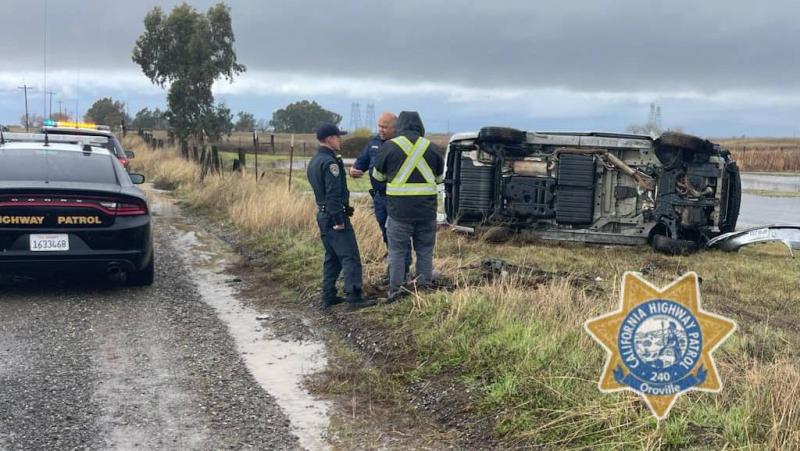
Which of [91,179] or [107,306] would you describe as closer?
[107,306]

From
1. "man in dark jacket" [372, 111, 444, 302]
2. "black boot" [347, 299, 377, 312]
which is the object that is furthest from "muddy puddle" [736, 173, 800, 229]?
"black boot" [347, 299, 377, 312]

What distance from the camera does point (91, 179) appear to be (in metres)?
7.69

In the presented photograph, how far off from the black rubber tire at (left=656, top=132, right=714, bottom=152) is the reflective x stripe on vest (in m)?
5.28

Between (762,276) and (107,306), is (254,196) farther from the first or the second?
(762,276)

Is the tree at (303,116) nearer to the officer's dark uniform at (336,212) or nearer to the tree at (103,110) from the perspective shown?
the tree at (103,110)

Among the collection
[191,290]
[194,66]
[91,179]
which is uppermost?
[194,66]

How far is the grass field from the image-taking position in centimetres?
378

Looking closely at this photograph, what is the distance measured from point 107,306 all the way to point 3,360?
171 centimetres

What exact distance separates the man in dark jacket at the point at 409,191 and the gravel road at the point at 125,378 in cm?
164

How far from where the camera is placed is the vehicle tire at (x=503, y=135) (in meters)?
11.4

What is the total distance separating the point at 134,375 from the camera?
5168 millimetres

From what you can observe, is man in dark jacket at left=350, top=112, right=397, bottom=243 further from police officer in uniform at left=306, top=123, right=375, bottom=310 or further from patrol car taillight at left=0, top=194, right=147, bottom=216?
patrol car taillight at left=0, top=194, right=147, bottom=216

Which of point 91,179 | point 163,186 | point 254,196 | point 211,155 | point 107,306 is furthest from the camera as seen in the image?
point 163,186

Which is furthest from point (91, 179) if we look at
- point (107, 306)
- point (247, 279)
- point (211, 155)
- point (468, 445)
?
point (211, 155)
